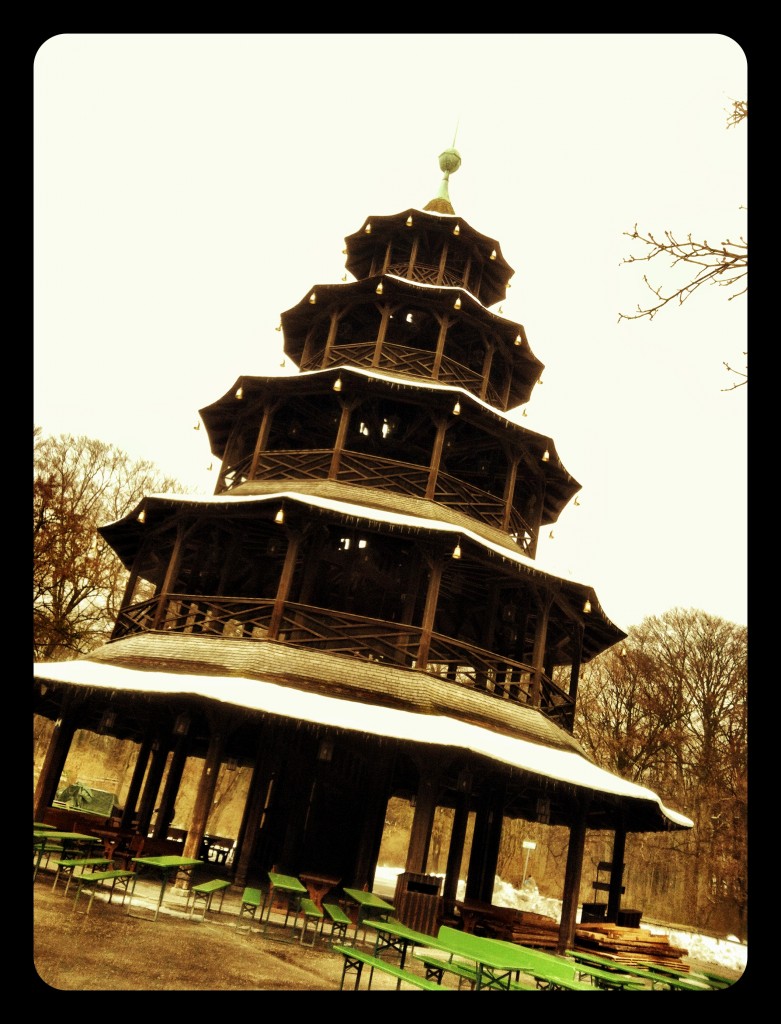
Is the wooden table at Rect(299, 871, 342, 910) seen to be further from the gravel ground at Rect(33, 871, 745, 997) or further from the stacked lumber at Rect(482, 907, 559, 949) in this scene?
the stacked lumber at Rect(482, 907, 559, 949)

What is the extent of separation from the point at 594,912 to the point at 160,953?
12878 millimetres

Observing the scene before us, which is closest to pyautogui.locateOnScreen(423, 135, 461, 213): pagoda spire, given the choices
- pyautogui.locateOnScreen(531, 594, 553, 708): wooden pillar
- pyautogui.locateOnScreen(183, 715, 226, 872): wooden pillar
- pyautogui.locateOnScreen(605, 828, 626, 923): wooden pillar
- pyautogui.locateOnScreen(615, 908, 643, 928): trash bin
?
pyautogui.locateOnScreen(531, 594, 553, 708): wooden pillar

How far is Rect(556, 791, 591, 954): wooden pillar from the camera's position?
1336 cm

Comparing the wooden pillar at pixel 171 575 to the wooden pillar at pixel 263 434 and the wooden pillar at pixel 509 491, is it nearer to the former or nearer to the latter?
the wooden pillar at pixel 263 434

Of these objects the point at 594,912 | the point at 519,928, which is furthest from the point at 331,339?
the point at 594,912

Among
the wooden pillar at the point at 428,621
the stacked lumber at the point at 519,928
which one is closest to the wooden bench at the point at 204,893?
the stacked lumber at the point at 519,928

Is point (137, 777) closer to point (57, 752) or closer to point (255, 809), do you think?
point (57, 752)

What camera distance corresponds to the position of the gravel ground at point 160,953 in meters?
6.38

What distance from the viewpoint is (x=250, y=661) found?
1270 centimetres

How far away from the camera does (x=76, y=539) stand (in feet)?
83.7

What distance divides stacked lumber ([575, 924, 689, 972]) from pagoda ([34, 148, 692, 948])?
1028mm

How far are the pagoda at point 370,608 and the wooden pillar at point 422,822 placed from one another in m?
0.04
